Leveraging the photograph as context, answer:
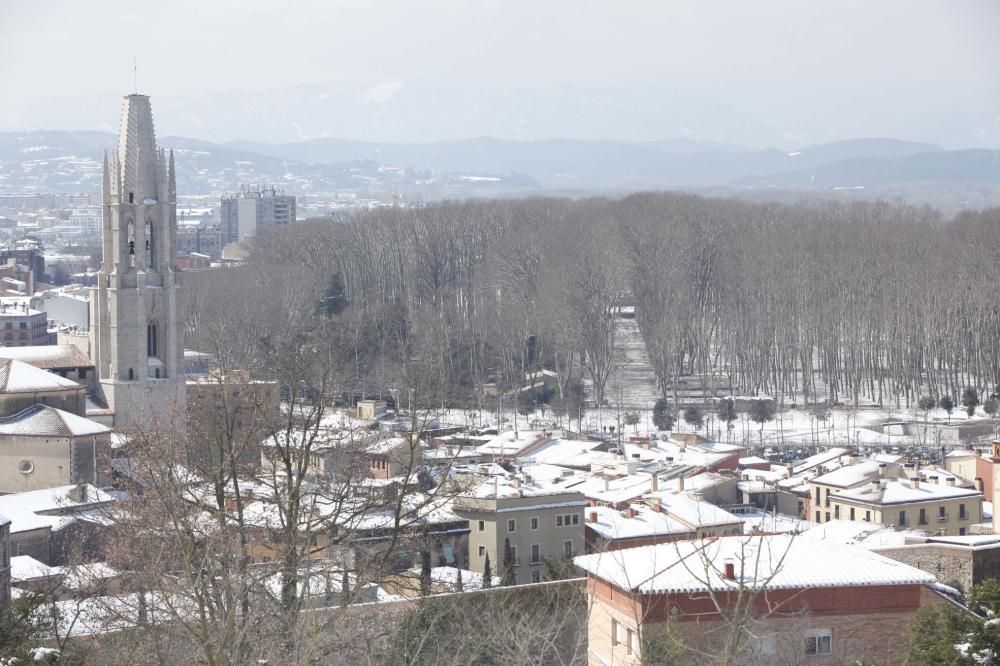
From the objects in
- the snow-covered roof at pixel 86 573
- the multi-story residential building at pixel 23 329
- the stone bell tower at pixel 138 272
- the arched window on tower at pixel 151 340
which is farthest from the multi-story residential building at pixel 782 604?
the multi-story residential building at pixel 23 329

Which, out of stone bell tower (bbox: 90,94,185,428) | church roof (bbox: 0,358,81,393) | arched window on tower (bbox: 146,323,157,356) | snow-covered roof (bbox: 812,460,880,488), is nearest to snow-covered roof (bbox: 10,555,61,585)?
church roof (bbox: 0,358,81,393)

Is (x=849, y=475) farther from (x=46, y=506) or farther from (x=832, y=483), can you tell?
(x=46, y=506)

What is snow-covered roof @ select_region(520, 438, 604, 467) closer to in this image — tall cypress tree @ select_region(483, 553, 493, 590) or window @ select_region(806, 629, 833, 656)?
tall cypress tree @ select_region(483, 553, 493, 590)

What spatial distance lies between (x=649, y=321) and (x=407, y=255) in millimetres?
18436

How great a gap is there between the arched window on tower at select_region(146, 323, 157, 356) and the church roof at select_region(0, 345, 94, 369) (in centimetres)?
161

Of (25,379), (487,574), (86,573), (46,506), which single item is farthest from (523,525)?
(86,573)

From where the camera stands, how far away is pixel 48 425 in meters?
45.8

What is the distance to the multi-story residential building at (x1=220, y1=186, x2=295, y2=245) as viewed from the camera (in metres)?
183

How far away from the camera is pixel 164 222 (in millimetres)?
54281

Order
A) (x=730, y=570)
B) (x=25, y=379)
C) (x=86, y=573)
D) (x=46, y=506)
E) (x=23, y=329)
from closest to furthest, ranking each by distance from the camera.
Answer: (x=730, y=570) → (x=86, y=573) → (x=46, y=506) → (x=25, y=379) → (x=23, y=329)

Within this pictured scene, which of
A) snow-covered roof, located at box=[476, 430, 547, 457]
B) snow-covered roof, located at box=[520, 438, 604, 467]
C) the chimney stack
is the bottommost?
snow-covered roof, located at box=[520, 438, 604, 467]

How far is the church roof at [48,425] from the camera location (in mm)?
45406

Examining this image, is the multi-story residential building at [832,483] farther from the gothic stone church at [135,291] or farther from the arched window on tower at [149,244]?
the arched window on tower at [149,244]

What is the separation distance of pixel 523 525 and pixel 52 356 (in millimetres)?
17569
